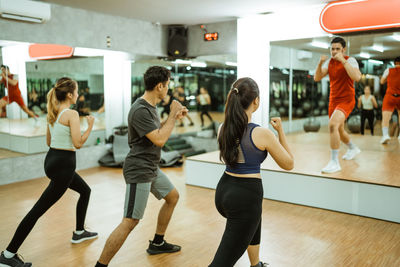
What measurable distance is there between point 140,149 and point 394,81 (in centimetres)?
468

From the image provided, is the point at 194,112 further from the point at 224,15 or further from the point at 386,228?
the point at 386,228

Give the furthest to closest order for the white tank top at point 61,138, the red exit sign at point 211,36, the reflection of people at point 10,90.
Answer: the red exit sign at point 211,36, the reflection of people at point 10,90, the white tank top at point 61,138

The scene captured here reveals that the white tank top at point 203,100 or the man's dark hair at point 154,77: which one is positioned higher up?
the man's dark hair at point 154,77

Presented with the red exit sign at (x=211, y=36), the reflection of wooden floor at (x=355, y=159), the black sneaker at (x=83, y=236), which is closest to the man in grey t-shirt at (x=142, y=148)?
the black sneaker at (x=83, y=236)

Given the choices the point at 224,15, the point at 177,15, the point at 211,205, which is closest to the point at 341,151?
the point at 211,205

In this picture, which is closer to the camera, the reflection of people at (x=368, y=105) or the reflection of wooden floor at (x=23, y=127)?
the reflection of wooden floor at (x=23, y=127)

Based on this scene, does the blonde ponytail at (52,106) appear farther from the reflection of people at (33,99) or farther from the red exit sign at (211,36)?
the red exit sign at (211,36)

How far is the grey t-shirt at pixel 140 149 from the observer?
8.29 ft

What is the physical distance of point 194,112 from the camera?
9156 mm

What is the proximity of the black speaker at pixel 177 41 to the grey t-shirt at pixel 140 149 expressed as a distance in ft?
18.3

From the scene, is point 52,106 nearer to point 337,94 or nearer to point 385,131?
point 337,94

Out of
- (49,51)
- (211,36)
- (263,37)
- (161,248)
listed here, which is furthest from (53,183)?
(211,36)

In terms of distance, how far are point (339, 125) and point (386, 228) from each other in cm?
135

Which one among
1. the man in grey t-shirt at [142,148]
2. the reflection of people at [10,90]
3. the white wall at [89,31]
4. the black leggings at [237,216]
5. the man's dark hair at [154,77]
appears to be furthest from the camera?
the white wall at [89,31]
